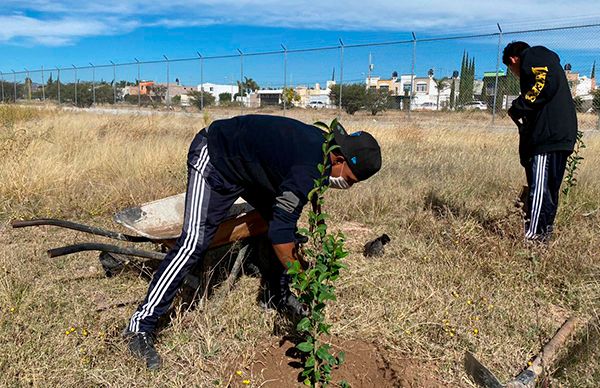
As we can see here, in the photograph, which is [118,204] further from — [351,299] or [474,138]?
[474,138]

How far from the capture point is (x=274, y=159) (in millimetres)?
2396

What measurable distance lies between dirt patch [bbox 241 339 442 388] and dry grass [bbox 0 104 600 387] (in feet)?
0.27

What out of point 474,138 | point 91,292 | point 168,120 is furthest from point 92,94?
point 91,292

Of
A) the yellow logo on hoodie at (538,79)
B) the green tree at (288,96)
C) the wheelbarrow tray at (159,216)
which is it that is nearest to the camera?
the wheelbarrow tray at (159,216)

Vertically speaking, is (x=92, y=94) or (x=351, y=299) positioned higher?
(x=92, y=94)

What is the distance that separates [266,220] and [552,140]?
2418 millimetres

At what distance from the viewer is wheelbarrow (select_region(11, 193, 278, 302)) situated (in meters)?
2.88

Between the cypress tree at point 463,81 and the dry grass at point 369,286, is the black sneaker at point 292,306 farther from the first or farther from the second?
the cypress tree at point 463,81

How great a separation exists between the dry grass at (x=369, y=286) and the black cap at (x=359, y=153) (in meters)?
1.02

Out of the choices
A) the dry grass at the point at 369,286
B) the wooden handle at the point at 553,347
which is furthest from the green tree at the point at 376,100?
the wooden handle at the point at 553,347

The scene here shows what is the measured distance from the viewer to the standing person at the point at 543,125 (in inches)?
151

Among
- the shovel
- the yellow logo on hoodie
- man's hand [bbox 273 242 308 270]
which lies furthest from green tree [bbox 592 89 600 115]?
man's hand [bbox 273 242 308 270]

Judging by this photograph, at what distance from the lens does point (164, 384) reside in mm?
2375

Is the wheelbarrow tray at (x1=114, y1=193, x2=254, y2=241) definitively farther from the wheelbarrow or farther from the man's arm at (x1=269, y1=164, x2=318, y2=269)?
the man's arm at (x1=269, y1=164, x2=318, y2=269)
